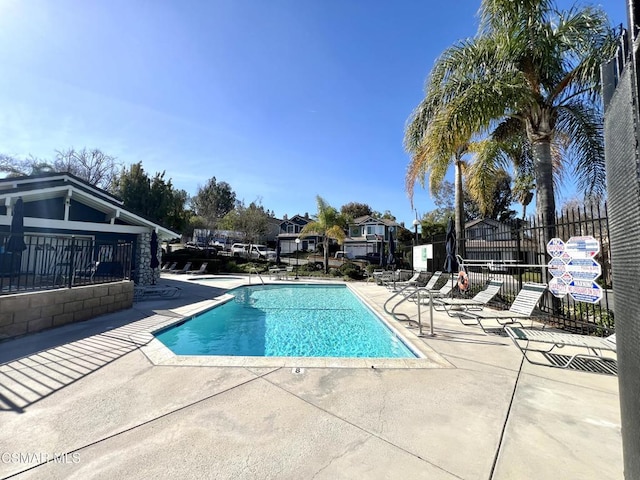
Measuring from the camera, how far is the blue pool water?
645 cm

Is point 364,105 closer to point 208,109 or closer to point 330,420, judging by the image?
point 208,109

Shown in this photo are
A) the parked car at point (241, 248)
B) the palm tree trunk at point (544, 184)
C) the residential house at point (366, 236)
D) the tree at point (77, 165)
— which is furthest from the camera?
the residential house at point (366, 236)

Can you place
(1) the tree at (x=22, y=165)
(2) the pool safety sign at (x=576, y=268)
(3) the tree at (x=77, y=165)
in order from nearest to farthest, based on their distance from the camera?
1. (2) the pool safety sign at (x=576, y=268)
2. (1) the tree at (x=22, y=165)
3. (3) the tree at (x=77, y=165)

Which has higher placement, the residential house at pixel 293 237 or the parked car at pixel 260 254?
the residential house at pixel 293 237

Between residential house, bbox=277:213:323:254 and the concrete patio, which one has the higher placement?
residential house, bbox=277:213:323:254

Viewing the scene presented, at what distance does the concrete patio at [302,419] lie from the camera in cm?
231

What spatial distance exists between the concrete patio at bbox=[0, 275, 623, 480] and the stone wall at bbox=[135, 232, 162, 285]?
10.1 meters

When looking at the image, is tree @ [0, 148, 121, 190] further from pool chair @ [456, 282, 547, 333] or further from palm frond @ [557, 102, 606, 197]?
palm frond @ [557, 102, 606, 197]

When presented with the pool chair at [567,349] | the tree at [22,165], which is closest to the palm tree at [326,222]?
the pool chair at [567,349]

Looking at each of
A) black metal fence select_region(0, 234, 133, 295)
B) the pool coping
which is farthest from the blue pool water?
black metal fence select_region(0, 234, 133, 295)

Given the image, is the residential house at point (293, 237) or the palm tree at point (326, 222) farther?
the residential house at point (293, 237)

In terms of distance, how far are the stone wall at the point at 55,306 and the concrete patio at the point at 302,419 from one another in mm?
1338

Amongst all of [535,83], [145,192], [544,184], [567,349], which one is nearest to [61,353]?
[567,349]

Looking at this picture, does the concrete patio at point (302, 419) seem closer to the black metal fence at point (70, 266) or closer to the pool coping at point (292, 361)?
the pool coping at point (292, 361)
